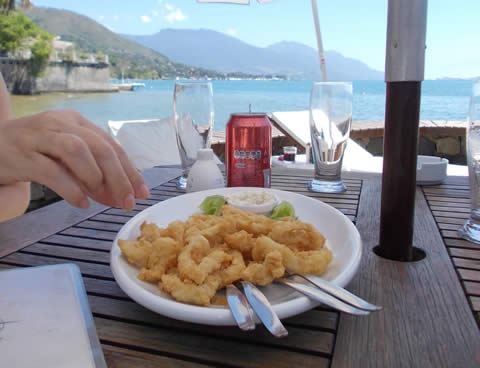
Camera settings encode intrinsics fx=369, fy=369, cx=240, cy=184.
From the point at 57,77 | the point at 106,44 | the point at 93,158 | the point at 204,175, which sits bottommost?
the point at 204,175

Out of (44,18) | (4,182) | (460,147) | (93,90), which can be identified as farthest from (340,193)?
(44,18)

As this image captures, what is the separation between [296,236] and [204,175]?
54 centimetres

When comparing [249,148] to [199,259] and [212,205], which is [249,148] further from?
[199,259]

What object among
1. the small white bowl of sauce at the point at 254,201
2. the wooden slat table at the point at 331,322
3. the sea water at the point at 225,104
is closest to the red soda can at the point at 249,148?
the small white bowl of sauce at the point at 254,201

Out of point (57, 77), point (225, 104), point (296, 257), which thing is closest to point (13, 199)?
point (296, 257)

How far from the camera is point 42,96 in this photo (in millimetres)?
24875

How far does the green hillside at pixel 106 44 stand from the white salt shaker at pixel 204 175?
38.3m

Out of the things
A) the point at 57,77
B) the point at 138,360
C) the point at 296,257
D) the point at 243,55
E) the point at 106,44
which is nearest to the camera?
the point at 138,360

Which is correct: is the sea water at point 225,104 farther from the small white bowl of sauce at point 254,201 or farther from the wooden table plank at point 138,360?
the wooden table plank at point 138,360

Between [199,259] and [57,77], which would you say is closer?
[199,259]

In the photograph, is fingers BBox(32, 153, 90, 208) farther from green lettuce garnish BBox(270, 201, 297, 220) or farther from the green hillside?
the green hillside

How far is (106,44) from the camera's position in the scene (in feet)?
171

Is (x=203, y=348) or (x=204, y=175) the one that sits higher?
(x=204, y=175)

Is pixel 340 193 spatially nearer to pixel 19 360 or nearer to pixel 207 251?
pixel 207 251
